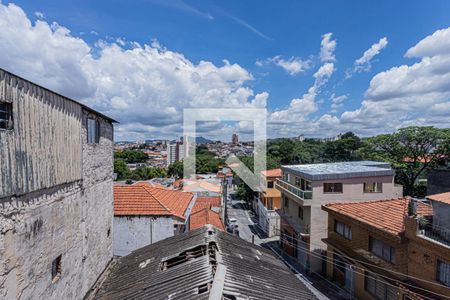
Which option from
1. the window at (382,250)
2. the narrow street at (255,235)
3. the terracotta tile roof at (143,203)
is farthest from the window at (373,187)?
the terracotta tile roof at (143,203)

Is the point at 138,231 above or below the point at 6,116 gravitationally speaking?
below

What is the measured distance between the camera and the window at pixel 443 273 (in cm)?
940

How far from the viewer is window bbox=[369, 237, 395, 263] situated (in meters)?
11.7

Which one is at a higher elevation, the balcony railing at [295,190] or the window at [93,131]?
the window at [93,131]

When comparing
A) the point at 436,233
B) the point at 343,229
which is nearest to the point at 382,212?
the point at 343,229

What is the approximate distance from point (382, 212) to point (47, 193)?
1417 centimetres

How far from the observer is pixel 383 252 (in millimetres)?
12148

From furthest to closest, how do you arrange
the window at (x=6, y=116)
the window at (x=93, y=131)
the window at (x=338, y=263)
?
the window at (x=338, y=263)
the window at (x=93, y=131)
the window at (x=6, y=116)

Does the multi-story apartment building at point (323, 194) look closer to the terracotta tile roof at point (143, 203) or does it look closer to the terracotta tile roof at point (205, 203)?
the terracotta tile roof at point (205, 203)

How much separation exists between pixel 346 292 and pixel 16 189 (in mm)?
16374

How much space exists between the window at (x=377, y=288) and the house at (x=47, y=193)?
38.8 feet

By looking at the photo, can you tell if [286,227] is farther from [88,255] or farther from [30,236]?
[30,236]

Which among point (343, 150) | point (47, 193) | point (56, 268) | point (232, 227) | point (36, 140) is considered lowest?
point (232, 227)

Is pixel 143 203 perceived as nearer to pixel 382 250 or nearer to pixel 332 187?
pixel 382 250
